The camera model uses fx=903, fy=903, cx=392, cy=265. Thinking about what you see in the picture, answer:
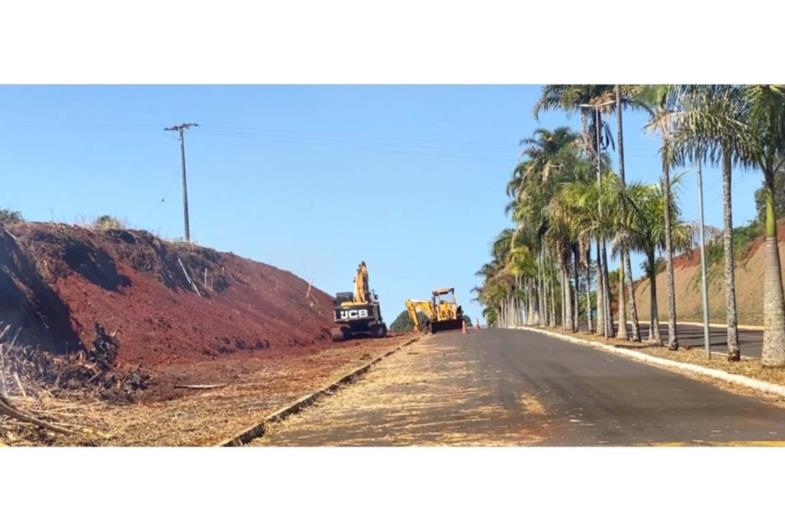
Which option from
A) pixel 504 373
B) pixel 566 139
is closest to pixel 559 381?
pixel 504 373

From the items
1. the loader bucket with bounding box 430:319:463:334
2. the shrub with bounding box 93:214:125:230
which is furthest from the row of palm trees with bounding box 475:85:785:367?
the shrub with bounding box 93:214:125:230

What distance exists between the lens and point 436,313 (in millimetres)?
58781

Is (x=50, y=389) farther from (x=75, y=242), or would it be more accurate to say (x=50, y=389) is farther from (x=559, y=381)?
(x=75, y=242)

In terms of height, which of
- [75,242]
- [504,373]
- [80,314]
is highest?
[75,242]

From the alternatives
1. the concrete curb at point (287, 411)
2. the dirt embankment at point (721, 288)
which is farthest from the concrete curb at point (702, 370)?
the dirt embankment at point (721, 288)

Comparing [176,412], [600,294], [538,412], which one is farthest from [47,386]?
[600,294]

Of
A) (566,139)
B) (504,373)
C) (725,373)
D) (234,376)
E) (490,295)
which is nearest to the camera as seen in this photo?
(725,373)

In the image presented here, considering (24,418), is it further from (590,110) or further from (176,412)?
(590,110)

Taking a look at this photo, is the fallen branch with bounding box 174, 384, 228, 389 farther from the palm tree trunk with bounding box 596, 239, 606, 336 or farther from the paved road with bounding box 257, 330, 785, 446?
the palm tree trunk with bounding box 596, 239, 606, 336

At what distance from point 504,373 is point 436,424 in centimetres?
885

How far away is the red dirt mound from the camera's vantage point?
2594 centimetres

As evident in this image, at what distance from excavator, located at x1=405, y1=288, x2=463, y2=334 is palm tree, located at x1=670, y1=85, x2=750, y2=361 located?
124ft

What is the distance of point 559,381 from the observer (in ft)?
64.7

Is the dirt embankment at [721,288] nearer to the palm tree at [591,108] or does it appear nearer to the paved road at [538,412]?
the palm tree at [591,108]
